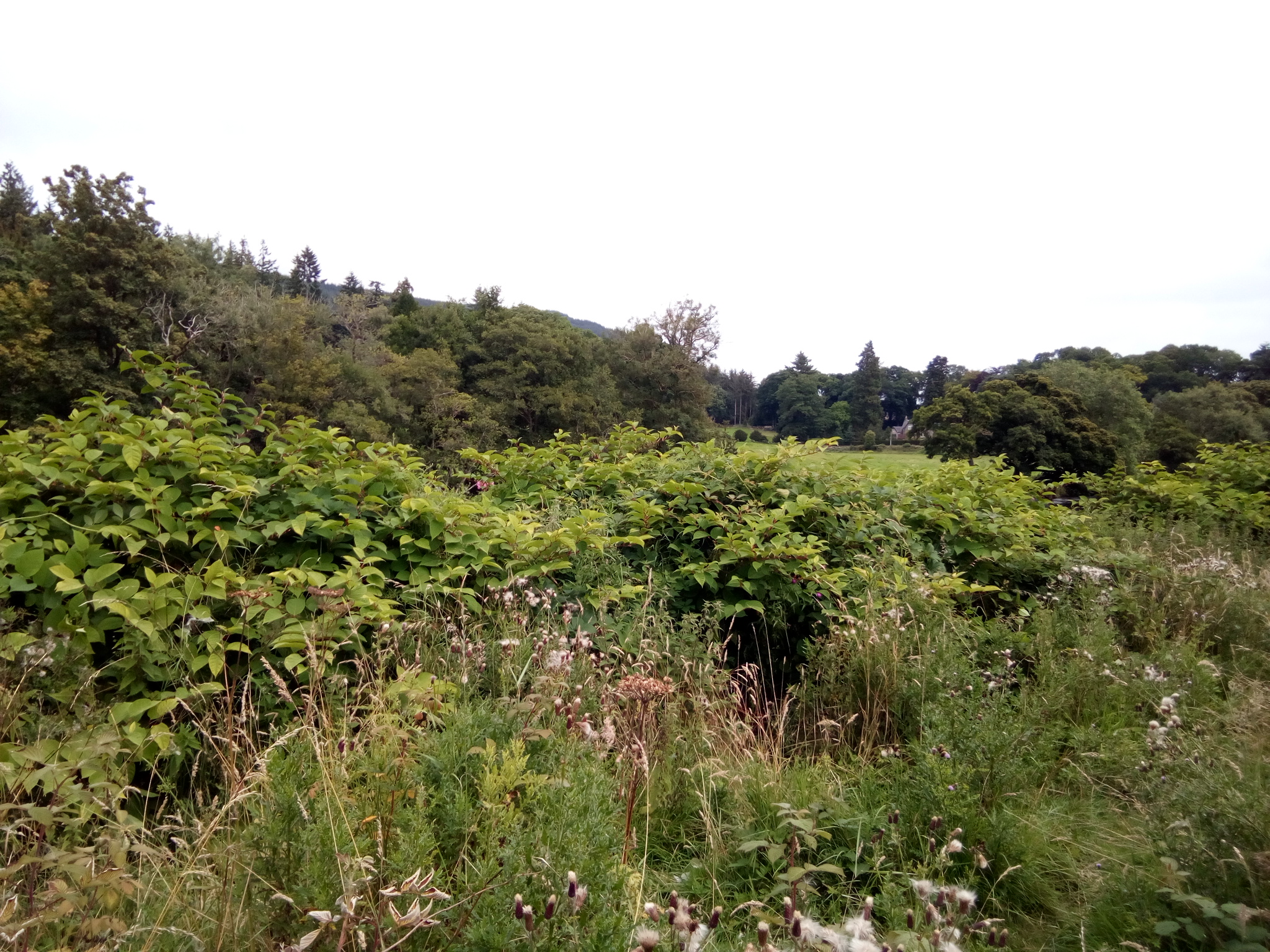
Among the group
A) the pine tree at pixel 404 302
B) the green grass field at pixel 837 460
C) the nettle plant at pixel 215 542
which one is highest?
the pine tree at pixel 404 302

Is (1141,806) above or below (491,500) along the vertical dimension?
below

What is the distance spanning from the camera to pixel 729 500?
188 inches

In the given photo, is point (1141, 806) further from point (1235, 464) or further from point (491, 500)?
point (1235, 464)

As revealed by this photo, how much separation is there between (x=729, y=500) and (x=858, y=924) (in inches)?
Answer: 132

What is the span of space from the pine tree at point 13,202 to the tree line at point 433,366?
0.36 metres

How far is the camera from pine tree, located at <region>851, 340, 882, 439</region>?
212ft

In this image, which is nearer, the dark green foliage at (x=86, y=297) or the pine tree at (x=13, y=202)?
the dark green foliage at (x=86, y=297)

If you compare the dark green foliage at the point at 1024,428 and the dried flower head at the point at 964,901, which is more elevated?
the dark green foliage at the point at 1024,428

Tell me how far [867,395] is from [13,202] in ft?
248

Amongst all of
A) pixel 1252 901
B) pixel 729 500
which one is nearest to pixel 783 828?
pixel 1252 901

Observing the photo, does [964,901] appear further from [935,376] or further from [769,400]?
[769,400]

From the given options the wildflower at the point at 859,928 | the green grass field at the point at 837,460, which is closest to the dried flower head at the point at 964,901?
the wildflower at the point at 859,928

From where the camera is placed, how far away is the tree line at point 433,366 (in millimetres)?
25172

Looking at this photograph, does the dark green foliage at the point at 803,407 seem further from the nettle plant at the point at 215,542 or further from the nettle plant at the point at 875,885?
the nettle plant at the point at 875,885
